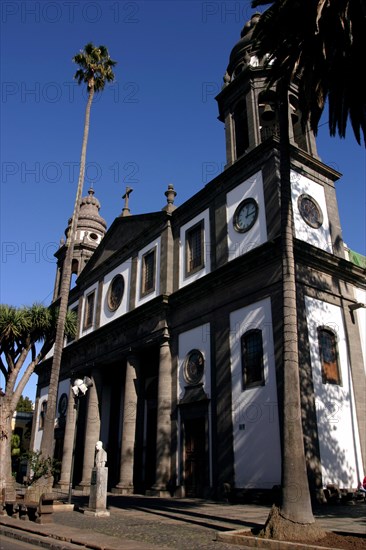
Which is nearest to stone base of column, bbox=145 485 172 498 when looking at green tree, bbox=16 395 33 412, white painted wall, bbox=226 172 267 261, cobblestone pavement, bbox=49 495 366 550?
cobblestone pavement, bbox=49 495 366 550

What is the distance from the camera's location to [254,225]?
2052cm

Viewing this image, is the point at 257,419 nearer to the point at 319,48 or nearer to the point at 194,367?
the point at 194,367

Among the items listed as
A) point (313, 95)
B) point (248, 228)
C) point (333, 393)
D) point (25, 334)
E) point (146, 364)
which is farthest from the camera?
point (146, 364)

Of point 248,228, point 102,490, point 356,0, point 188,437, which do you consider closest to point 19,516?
point 102,490

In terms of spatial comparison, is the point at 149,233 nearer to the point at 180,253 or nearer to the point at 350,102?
the point at 180,253

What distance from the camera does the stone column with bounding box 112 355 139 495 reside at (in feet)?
76.3

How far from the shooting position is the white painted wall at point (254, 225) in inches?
794

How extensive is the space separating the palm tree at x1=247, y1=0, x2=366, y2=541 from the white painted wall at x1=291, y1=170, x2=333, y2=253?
6232 mm

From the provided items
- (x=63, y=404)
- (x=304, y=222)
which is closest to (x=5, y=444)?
(x=63, y=404)

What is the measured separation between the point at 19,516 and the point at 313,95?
14703mm

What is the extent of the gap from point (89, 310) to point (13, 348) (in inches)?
407

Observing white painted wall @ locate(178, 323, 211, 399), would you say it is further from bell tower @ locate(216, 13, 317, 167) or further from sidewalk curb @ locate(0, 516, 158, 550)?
sidewalk curb @ locate(0, 516, 158, 550)

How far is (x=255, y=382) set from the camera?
1820 centimetres

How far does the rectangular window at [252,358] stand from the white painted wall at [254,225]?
3763 mm
